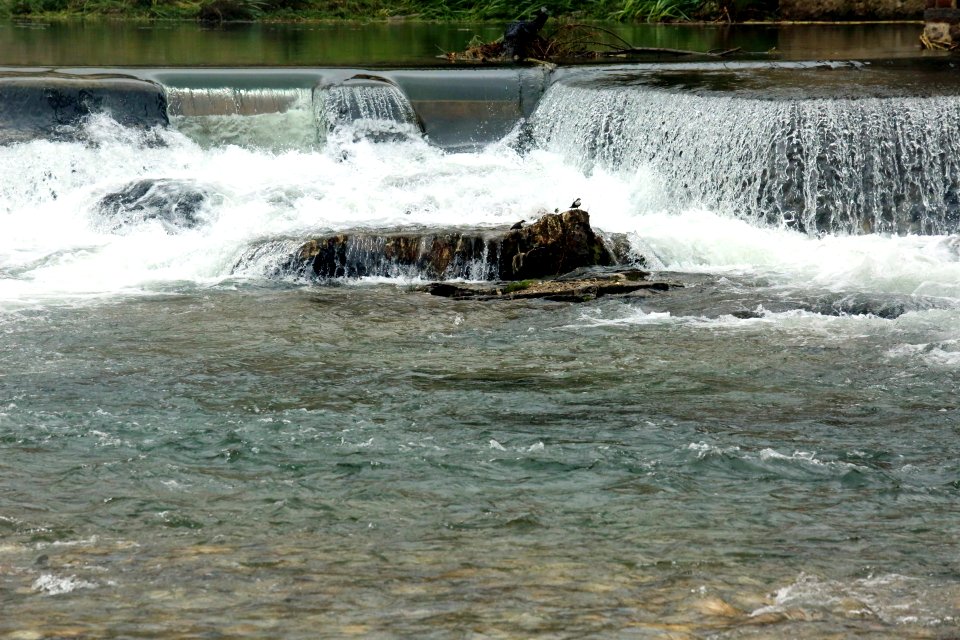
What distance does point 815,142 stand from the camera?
1119 cm

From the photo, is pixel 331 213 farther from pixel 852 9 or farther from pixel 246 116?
pixel 852 9

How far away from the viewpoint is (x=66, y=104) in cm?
1337

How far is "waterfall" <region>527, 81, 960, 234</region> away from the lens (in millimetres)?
10992

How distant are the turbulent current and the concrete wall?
12755mm

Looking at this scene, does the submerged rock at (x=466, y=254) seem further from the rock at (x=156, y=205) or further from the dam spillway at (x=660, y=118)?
the dam spillway at (x=660, y=118)

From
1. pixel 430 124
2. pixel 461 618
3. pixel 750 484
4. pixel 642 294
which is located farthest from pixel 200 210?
pixel 461 618

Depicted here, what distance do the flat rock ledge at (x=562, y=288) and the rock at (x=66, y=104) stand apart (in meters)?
5.62

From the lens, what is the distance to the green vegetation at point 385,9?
84.5 ft

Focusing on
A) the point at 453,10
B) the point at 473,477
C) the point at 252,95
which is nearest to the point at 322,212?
the point at 252,95

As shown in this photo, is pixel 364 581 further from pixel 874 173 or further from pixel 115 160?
pixel 115 160

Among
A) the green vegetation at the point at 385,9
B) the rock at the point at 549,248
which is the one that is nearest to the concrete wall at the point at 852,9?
the green vegetation at the point at 385,9

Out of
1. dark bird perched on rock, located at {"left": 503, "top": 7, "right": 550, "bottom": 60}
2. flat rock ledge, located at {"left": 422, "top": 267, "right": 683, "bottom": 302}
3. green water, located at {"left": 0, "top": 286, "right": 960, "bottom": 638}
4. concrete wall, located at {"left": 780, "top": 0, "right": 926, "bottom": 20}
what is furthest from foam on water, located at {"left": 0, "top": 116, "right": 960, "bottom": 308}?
concrete wall, located at {"left": 780, "top": 0, "right": 926, "bottom": 20}

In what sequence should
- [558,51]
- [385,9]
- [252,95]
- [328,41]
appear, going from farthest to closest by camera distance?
[385,9] < [328,41] < [558,51] < [252,95]

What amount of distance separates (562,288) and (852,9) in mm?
17797
